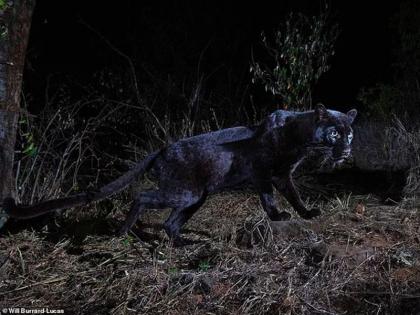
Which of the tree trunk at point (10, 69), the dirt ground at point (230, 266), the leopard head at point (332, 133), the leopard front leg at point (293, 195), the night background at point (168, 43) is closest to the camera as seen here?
the dirt ground at point (230, 266)

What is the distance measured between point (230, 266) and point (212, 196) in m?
2.35

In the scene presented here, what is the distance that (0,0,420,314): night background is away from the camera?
4.00 m

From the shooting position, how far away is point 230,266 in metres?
4.31

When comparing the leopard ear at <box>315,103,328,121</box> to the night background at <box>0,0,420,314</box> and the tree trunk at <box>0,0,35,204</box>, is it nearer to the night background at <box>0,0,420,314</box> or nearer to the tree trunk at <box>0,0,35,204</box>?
the night background at <box>0,0,420,314</box>

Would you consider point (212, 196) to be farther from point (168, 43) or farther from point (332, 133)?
point (168, 43)

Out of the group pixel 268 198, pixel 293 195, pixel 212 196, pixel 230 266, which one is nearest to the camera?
pixel 230 266

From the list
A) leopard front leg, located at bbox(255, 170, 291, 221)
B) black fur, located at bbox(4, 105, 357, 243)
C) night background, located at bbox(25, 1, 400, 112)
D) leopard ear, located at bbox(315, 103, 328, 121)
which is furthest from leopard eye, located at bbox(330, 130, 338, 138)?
night background, located at bbox(25, 1, 400, 112)

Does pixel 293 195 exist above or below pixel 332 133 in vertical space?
below

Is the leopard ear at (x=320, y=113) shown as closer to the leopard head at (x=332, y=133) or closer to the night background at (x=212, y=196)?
the leopard head at (x=332, y=133)

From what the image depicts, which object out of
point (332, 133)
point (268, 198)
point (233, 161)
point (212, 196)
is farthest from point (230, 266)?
point (212, 196)

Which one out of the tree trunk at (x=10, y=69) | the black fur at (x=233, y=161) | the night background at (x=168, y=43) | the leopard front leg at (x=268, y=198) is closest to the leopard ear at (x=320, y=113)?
the black fur at (x=233, y=161)

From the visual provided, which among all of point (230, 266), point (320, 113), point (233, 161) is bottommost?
point (230, 266)

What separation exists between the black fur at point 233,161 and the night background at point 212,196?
10.6 inches

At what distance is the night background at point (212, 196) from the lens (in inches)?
157
